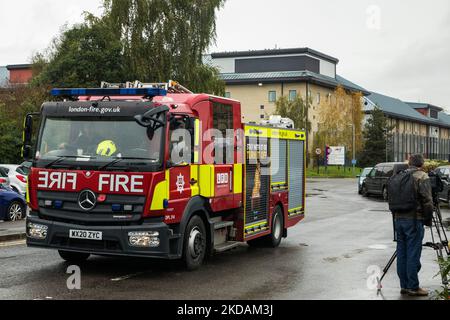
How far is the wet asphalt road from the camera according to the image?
8305mm

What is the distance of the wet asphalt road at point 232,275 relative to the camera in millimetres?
8305

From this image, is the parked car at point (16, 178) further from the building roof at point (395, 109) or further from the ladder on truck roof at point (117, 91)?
the building roof at point (395, 109)

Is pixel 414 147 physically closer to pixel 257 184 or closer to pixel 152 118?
pixel 257 184

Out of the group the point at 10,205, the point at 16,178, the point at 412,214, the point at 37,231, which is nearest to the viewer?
the point at 412,214

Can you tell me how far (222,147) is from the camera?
1091 centimetres

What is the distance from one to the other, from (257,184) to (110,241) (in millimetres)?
3955

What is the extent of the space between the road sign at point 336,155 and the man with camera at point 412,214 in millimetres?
57150

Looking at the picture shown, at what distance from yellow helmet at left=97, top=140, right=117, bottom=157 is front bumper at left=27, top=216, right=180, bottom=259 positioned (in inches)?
42.8

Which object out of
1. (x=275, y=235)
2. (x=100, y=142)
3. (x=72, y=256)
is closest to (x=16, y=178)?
(x=275, y=235)

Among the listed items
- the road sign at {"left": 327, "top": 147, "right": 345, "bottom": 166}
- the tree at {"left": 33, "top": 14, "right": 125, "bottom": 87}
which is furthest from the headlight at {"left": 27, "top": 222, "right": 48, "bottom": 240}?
the road sign at {"left": 327, "top": 147, "right": 345, "bottom": 166}

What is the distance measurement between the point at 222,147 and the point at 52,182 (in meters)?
3.02

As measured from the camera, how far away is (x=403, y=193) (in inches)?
336

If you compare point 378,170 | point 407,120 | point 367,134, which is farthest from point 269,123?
point 407,120

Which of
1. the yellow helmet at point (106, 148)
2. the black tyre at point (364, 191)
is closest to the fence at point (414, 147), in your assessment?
the black tyre at point (364, 191)
